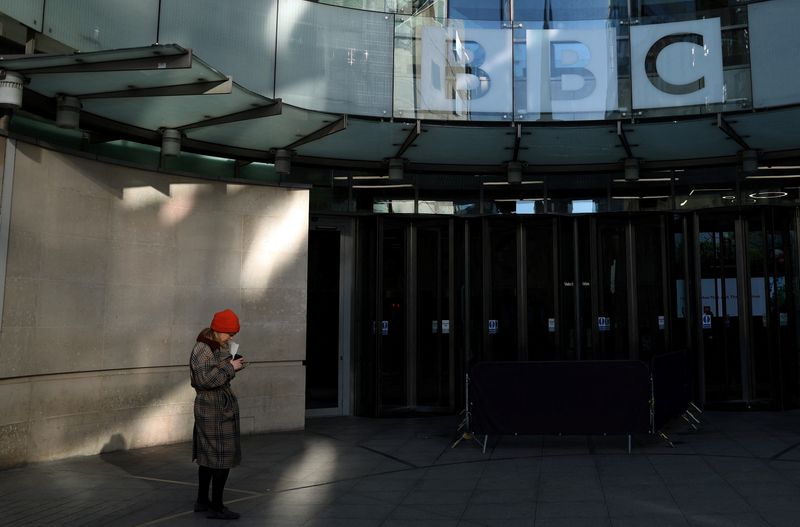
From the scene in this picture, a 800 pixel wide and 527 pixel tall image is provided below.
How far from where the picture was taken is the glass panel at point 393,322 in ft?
41.3

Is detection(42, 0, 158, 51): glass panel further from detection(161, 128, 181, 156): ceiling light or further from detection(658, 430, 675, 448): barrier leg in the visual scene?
detection(658, 430, 675, 448): barrier leg

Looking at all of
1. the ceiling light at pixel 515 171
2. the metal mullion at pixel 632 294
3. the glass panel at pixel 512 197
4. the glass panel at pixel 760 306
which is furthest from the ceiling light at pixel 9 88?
the glass panel at pixel 760 306

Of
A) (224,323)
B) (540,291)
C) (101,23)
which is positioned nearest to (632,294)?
(540,291)

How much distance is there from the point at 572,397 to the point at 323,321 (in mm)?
5441

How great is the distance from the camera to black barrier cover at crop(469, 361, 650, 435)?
27.9 ft

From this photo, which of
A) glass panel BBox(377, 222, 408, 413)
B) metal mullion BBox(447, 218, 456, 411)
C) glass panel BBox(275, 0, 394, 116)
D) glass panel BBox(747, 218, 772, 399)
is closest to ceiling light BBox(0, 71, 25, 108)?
glass panel BBox(275, 0, 394, 116)

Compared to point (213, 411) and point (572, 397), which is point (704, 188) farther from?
point (213, 411)

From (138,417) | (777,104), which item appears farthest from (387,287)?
(777,104)

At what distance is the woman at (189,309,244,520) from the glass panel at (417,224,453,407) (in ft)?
22.6

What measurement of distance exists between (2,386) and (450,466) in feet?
17.4

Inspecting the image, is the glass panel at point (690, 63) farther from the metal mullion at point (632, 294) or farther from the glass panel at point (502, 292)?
the glass panel at point (502, 292)

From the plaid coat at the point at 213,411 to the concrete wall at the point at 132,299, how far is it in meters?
3.35

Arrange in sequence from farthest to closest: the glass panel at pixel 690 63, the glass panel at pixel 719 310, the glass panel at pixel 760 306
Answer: the glass panel at pixel 719 310 < the glass panel at pixel 760 306 < the glass panel at pixel 690 63

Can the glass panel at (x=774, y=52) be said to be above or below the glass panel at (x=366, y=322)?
above
